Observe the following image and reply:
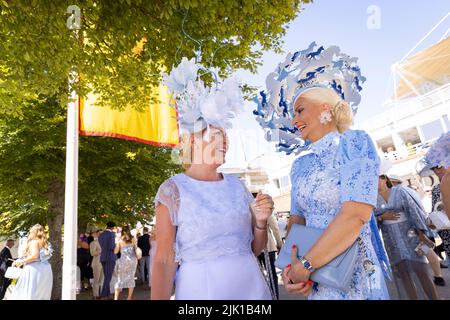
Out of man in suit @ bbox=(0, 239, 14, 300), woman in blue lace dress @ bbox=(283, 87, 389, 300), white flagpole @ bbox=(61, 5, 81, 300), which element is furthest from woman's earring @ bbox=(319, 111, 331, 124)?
man in suit @ bbox=(0, 239, 14, 300)

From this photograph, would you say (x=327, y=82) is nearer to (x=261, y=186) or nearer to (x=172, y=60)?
(x=261, y=186)

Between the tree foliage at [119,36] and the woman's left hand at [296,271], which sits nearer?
the woman's left hand at [296,271]

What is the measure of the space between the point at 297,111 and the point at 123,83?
4.93 m

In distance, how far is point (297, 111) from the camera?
1.96 metres

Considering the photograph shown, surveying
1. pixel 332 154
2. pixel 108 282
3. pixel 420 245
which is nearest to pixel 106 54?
pixel 332 154

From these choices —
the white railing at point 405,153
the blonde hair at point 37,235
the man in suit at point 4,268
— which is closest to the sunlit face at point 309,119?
the blonde hair at point 37,235

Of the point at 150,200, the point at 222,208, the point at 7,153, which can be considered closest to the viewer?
the point at 222,208

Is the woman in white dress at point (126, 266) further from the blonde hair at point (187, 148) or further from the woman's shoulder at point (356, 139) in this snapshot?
the woman's shoulder at point (356, 139)

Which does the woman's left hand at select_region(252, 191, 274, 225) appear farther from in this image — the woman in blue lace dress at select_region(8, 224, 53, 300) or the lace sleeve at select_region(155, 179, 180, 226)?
the woman in blue lace dress at select_region(8, 224, 53, 300)

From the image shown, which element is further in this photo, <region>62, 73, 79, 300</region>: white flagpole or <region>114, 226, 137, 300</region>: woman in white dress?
<region>114, 226, 137, 300</region>: woman in white dress

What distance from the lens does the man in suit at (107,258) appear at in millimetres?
9188

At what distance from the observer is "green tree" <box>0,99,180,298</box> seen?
884 centimetres

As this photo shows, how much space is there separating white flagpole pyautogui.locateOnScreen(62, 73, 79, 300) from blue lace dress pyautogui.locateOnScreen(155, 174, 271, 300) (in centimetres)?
420

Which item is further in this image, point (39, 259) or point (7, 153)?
point (7, 153)
